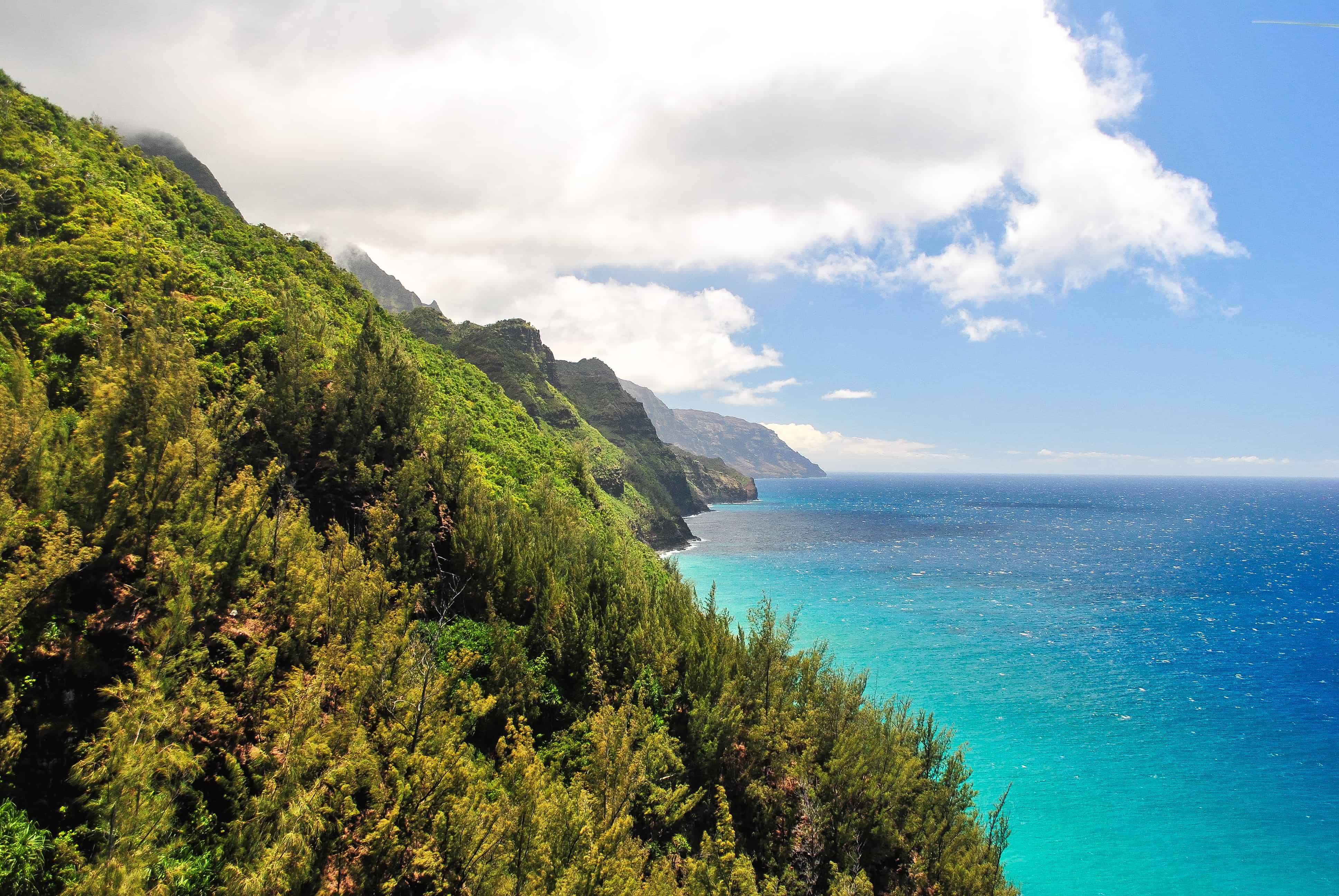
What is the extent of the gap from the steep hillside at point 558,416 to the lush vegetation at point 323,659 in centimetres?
5952

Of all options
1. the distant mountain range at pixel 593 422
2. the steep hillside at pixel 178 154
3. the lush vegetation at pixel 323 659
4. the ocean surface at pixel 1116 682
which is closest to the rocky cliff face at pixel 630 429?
the distant mountain range at pixel 593 422

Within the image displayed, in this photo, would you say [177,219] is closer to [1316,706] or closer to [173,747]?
[173,747]

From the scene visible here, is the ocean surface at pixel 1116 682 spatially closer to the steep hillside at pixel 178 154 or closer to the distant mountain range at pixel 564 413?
the distant mountain range at pixel 564 413

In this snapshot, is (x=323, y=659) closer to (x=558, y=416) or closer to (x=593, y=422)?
(x=558, y=416)

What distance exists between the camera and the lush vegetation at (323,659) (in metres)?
13.5

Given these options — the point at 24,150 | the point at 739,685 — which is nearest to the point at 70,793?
the point at 739,685

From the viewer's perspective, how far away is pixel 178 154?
119812 mm

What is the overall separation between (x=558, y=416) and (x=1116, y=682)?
103m

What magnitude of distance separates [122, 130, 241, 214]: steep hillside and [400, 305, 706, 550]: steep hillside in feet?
140

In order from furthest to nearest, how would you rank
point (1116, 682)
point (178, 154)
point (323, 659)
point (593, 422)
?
1. point (593, 422)
2. point (178, 154)
3. point (1116, 682)
4. point (323, 659)

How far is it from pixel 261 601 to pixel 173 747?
6.90m

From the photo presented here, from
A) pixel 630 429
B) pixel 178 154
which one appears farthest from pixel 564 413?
pixel 178 154

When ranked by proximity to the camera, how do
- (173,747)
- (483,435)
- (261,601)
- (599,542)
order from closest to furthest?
(173,747) < (261,601) < (599,542) < (483,435)

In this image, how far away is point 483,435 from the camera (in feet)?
182
